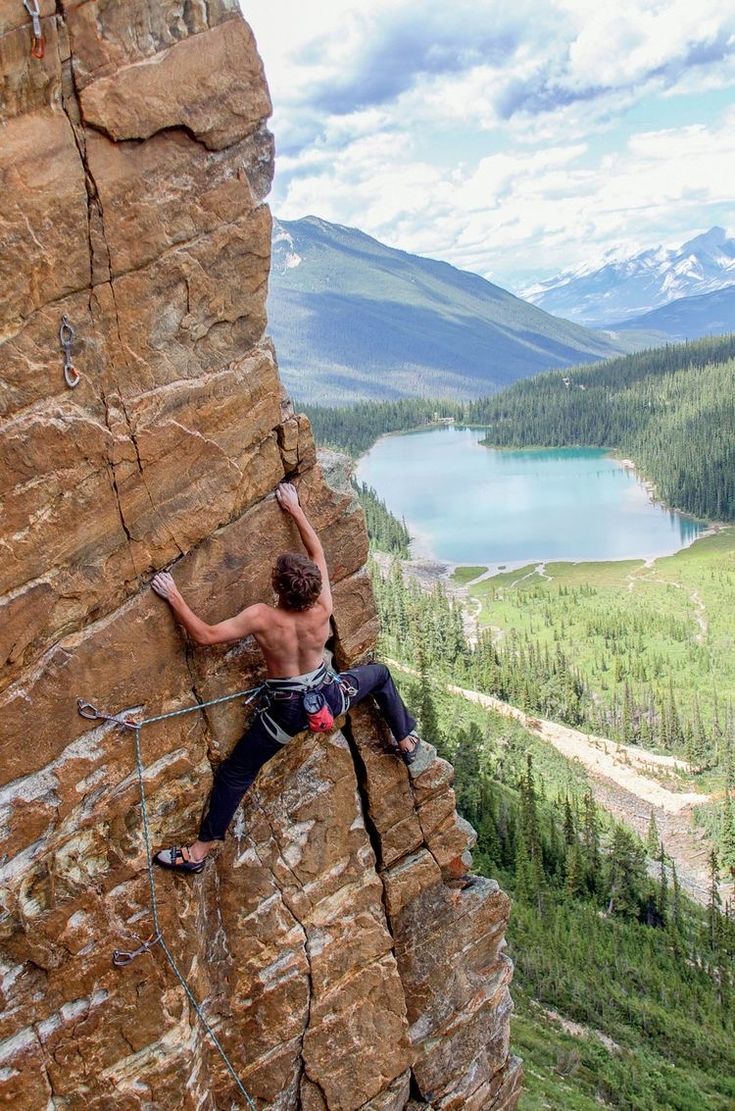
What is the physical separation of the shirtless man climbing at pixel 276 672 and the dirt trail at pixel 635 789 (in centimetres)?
4690

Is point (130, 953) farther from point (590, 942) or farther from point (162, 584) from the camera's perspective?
point (590, 942)

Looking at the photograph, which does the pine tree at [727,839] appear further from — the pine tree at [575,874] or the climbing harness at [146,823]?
the climbing harness at [146,823]

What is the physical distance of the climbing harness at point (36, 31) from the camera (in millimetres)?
6770

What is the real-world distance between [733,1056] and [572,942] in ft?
25.8

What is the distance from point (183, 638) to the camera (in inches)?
340

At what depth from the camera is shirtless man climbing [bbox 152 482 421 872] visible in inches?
331

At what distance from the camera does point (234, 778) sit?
876 centimetres

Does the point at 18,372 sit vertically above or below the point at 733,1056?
above

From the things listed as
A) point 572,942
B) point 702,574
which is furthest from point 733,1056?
point 702,574

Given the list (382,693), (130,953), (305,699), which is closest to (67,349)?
(305,699)

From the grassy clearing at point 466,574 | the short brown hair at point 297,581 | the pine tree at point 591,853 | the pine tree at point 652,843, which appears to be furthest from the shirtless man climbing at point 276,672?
the grassy clearing at point 466,574

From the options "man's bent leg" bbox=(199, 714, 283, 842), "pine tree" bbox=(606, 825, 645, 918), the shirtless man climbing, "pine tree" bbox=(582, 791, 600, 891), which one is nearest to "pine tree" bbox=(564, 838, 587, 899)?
→ "pine tree" bbox=(582, 791, 600, 891)

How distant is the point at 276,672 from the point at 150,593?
4.95 feet

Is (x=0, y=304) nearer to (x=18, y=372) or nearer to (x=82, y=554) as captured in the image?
(x=18, y=372)
